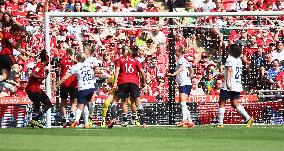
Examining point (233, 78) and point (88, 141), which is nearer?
point (88, 141)

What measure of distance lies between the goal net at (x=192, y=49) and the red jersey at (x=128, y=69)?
96.1 inches

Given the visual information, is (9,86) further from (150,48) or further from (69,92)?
(150,48)

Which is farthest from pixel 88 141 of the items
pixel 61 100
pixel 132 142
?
→ pixel 61 100

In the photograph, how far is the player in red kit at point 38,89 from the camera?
23.8 metres

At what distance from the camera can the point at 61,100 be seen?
2584 centimetres

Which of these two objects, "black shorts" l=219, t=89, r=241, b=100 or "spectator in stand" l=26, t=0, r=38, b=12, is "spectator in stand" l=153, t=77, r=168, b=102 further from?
"spectator in stand" l=26, t=0, r=38, b=12

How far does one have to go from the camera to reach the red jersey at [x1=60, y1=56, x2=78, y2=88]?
25906 millimetres

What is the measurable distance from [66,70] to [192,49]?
4.16m

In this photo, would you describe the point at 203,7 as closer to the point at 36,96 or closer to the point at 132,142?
the point at 36,96

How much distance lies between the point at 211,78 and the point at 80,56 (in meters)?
5.19

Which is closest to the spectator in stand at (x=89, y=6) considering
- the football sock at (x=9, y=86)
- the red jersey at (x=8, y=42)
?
the red jersey at (x=8, y=42)

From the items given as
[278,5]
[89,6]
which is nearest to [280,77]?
[278,5]

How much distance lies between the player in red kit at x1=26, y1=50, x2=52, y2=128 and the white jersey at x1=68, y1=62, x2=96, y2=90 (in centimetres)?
93

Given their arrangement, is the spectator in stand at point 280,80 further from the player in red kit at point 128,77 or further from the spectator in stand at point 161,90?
the player in red kit at point 128,77
